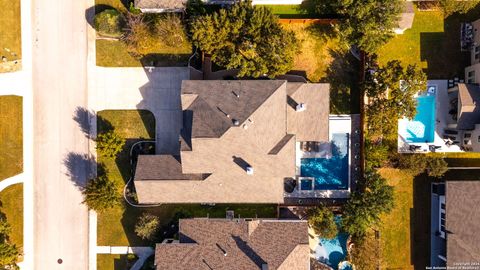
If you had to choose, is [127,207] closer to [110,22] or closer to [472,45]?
[110,22]

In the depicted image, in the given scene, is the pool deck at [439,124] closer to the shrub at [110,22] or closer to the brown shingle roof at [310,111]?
the brown shingle roof at [310,111]

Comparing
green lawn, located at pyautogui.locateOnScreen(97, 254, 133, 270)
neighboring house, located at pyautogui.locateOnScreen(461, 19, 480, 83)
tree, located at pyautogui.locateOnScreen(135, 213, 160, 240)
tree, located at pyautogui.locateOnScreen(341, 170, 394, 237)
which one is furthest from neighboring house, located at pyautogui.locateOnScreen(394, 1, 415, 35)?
green lawn, located at pyautogui.locateOnScreen(97, 254, 133, 270)

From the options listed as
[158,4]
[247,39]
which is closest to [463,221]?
[247,39]

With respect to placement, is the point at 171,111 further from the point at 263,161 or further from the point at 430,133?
the point at 430,133

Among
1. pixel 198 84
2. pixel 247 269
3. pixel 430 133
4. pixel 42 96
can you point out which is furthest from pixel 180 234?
pixel 430 133

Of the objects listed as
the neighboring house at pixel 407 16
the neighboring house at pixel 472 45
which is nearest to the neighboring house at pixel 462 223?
the neighboring house at pixel 472 45

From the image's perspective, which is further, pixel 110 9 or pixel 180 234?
pixel 110 9
